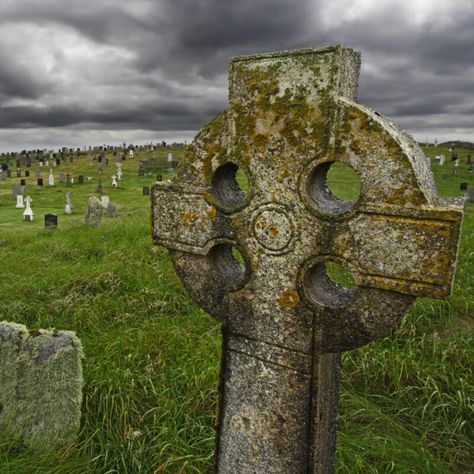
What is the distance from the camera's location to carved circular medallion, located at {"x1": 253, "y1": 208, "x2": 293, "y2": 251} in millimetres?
2176

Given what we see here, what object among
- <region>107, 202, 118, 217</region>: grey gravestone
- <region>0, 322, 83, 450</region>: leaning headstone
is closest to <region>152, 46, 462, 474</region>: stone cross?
<region>0, 322, 83, 450</region>: leaning headstone

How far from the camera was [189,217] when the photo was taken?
2512 millimetres

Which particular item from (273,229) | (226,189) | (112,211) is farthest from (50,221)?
(273,229)

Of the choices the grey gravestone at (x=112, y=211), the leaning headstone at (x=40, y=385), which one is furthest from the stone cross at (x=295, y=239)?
the grey gravestone at (x=112, y=211)

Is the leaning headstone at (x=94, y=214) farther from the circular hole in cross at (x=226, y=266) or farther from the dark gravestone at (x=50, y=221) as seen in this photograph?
the circular hole in cross at (x=226, y=266)

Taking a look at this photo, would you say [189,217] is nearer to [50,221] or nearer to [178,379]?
[178,379]

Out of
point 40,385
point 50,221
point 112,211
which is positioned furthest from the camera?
point 112,211

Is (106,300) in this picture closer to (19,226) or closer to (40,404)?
(40,404)

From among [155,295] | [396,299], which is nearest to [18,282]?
[155,295]

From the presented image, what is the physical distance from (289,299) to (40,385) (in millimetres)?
2587

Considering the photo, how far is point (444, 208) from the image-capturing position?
5.97ft

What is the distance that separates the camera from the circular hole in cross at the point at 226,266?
2.49m

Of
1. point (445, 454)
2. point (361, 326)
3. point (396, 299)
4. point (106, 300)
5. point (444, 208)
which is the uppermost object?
point (444, 208)

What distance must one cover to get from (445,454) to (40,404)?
3.35m
